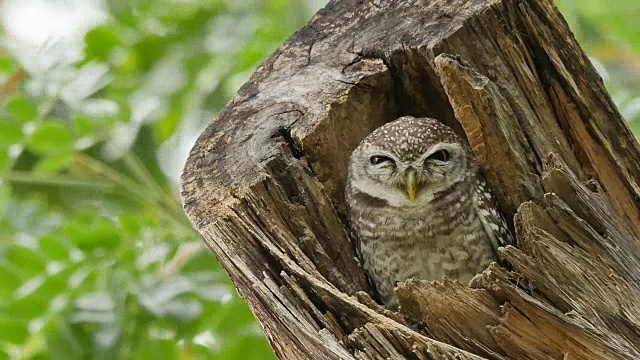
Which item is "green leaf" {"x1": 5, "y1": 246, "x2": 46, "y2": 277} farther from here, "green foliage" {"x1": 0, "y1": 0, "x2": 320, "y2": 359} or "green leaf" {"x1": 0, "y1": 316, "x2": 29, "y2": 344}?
"green leaf" {"x1": 0, "y1": 316, "x2": 29, "y2": 344}

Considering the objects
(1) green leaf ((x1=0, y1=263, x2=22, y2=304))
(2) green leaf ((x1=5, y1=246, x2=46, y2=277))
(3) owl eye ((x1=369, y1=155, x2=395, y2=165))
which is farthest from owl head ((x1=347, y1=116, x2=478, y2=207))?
(1) green leaf ((x1=0, y1=263, x2=22, y2=304))

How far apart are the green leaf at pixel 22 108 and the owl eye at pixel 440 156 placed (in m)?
1.54

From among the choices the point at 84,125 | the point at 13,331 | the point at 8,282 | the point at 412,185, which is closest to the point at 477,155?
the point at 412,185

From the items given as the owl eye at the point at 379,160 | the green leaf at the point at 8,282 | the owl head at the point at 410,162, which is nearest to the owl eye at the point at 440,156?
the owl head at the point at 410,162

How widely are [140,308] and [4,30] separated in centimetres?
149

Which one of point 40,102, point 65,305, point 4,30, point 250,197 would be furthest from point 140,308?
point 4,30

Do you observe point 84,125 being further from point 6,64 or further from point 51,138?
point 6,64

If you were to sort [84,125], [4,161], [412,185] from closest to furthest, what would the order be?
1. [412,185]
2. [4,161]
3. [84,125]

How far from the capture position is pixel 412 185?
304cm

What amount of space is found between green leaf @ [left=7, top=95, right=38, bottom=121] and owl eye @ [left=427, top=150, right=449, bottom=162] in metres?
1.54

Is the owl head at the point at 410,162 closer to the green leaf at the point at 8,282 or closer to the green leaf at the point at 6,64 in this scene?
the green leaf at the point at 8,282

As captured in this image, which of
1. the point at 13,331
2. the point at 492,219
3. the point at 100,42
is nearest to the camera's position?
the point at 492,219

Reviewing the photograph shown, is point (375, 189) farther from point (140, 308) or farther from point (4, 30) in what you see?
point (4, 30)

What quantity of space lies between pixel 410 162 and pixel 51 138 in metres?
1.38
